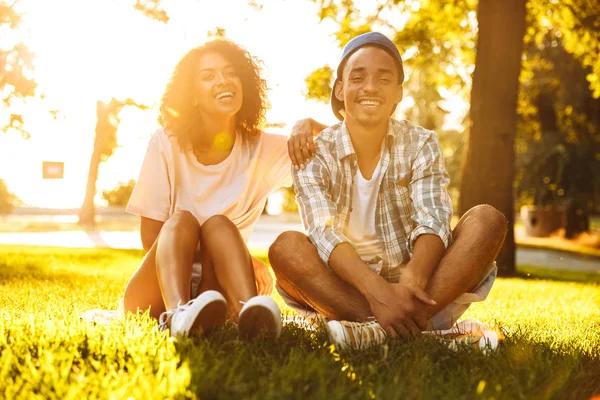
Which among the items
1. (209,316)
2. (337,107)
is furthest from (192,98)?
(209,316)

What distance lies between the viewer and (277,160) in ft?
13.6

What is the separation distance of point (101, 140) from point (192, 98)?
19015 mm

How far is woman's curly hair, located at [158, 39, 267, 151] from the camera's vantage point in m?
3.94

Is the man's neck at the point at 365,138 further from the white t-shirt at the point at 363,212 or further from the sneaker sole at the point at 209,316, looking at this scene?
the sneaker sole at the point at 209,316

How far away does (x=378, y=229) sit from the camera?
3719 mm

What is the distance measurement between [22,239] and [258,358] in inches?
625

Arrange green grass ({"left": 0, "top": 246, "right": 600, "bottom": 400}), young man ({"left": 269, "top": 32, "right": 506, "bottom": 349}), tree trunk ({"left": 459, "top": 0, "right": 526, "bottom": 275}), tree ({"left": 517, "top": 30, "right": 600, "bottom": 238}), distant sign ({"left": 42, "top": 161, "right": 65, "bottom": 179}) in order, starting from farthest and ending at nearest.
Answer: tree ({"left": 517, "top": 30, "right": 600, "bottom": 238}) → distant sign ({"left": 42, "top": 161, "right": 65, "bottom": 179}) → tree trunk ({"left": 459, "top": 0, "right": 526, "bottom": 275}) → young man ({"left": 269, "top": 32, "right": 506, "bottom": 349}) → green grass ({"left": 0, "top": 246, "right": 600, "bottom": 400})

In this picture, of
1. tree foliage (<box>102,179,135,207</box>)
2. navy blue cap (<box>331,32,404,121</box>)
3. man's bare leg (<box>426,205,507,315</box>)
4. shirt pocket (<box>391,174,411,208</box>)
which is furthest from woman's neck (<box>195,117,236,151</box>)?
tree foliage (<box>102,179,135,207</box>)

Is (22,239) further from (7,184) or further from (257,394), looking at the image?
(257,394)

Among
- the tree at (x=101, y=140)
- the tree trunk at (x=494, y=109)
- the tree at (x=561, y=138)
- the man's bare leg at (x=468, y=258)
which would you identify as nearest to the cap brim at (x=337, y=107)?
the man's bare leg at (x=468, y=258)

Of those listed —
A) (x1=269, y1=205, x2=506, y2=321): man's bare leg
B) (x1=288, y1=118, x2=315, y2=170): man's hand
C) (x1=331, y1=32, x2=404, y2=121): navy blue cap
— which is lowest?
(x1=269, y1=205, x2=506, y2=321): man's bare leg

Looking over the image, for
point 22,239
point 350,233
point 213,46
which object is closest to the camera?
point 350,233

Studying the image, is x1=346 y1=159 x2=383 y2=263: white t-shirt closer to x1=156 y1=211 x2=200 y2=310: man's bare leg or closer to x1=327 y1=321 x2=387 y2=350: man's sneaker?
x1=327 y1=321 x2=387 y2=350: man's sneaker

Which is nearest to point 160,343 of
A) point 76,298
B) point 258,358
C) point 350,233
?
point 258,358
